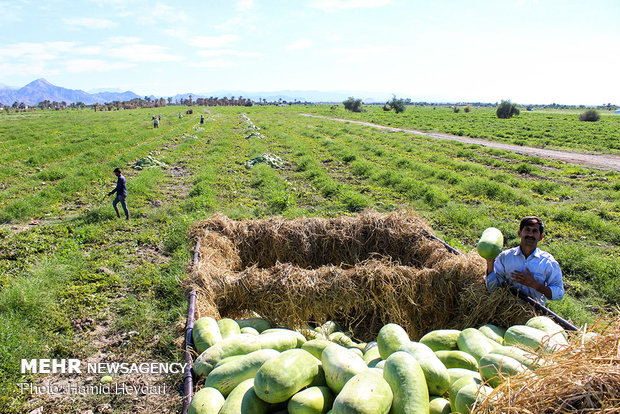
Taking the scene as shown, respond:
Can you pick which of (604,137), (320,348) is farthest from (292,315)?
(604,137)

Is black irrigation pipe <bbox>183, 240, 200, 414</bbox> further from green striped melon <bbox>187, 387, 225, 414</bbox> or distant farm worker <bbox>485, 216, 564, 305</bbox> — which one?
distant farm worker <bbox>485, 216, 564, 305</bbox>

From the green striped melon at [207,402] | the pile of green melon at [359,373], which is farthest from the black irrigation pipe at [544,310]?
the green striped melon at [207,402]

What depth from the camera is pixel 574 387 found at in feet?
5.35

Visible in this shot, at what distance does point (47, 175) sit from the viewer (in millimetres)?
13875

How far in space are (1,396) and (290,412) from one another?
3.47m

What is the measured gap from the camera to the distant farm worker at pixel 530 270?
3.88 m

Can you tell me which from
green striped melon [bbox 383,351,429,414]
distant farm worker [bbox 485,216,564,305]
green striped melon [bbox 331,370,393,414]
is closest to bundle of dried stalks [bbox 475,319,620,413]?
green striped melon [bbox 383,351,429,414]

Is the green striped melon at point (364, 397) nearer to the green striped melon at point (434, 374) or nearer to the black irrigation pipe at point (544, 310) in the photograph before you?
the green striped melon at point (434, 374)

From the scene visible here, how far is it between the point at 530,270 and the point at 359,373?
9.85 feet

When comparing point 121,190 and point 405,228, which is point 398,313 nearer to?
point 405,228

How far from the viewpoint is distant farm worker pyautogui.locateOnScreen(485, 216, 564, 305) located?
388cm

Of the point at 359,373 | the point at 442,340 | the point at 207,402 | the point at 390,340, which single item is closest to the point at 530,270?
the point at 442,340

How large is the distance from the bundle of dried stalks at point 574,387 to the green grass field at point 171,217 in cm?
364

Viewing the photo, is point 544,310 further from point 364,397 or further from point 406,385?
point 364,397
